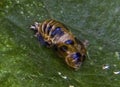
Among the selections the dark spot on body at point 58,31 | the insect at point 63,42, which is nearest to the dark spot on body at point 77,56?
the insect at point 63,42

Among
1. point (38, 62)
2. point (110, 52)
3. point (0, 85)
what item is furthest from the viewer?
point (110, 52)

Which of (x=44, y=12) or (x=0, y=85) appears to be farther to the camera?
(x=44, y=12)

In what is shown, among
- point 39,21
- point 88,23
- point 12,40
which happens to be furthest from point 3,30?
point 88,23

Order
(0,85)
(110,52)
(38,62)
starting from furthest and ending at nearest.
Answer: (110,52), (38,62), (0,85)

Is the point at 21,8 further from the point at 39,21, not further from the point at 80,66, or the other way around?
the point at 80,66

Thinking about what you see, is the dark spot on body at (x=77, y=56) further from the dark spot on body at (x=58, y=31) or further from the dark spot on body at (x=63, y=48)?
the dark spot on body at (x=58, y=31)

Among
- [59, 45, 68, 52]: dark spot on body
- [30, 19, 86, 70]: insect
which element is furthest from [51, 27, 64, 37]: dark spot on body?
[59, 45, 68, 52]: dark spot on body
